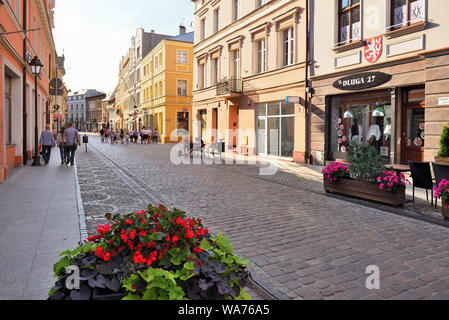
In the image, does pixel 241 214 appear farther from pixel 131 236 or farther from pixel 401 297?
pixel 131 236

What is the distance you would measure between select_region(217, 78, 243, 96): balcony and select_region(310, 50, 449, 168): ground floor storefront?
661 centimetres

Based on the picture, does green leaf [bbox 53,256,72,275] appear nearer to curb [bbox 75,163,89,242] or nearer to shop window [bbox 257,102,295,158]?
curb [bbox 75,163,89,242]

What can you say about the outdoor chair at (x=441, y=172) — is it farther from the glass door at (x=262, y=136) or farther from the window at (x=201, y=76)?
the window at (x=201, y=76)

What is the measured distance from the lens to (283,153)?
18359mm

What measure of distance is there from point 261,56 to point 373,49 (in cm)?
813

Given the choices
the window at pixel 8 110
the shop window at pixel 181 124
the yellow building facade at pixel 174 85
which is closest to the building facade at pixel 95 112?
the yellow building facade at pixel 174 85

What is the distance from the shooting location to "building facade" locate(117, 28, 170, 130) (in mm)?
52969

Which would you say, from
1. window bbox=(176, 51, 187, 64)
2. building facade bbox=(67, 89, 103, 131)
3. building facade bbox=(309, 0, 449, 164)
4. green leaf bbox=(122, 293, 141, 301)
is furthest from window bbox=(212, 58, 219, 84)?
building facade bbox=(67, 89, 103, 131)

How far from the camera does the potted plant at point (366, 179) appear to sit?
7.38 meters

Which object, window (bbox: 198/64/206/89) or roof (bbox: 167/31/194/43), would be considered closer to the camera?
window (bbox: 198/64/206/89)

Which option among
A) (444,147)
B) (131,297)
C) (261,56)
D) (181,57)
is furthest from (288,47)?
(181,57)

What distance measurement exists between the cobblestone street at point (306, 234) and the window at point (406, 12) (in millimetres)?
6291

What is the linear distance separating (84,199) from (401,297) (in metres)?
6.39

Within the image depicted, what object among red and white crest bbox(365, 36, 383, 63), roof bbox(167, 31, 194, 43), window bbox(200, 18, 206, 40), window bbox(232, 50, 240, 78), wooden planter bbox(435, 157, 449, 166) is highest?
roof bbox(167, 31, 194, 43)
